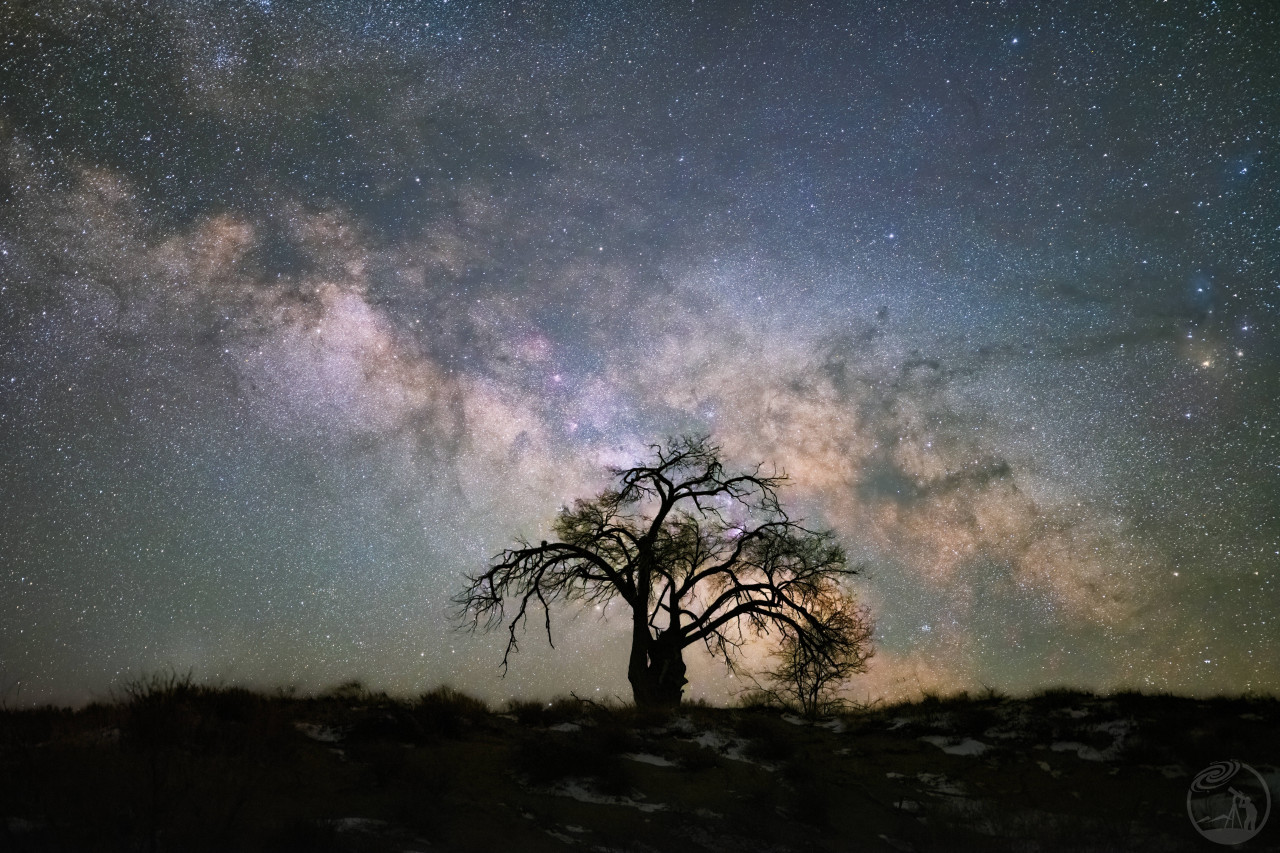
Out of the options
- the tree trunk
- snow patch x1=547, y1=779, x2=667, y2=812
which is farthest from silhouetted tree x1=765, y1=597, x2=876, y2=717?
snow patch x1=547, y1=779, x2=667, y2=812

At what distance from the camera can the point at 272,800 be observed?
23.4 ft

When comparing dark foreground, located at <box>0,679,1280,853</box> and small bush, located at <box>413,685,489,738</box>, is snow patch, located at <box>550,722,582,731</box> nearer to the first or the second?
dark foreground, located at <box>0,679,1280,853</box>

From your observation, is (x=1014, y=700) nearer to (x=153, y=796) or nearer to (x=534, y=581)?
(x=534, y=581)

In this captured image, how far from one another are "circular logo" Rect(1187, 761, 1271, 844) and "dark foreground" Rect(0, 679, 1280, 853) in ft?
0.54

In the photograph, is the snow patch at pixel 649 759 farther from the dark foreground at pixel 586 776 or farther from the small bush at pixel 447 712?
the small bush at pixel 447 712

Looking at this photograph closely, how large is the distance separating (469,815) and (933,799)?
6.26m

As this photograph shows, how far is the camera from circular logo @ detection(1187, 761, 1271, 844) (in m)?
8.20

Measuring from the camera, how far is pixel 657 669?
18031mm

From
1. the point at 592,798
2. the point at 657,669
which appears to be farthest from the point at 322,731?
the point at 657,669

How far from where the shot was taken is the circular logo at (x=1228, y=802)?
820 cm

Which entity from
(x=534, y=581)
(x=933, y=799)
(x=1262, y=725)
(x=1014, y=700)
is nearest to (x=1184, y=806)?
(x=933, y=799)

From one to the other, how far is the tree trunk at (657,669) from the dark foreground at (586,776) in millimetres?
4606

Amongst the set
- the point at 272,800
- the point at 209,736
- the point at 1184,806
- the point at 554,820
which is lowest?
the point at 1184,806

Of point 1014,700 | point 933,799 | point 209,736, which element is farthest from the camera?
point 1014,700
